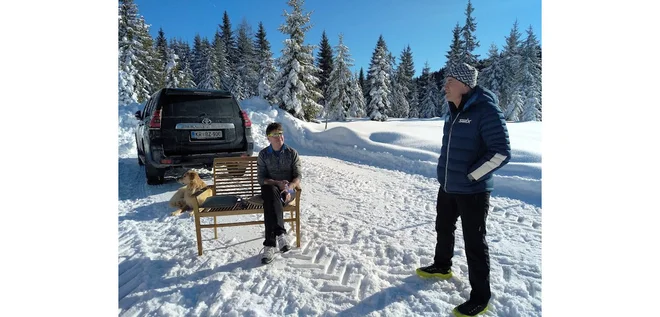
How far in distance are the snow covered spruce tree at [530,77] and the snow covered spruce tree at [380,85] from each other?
14304 millimetres

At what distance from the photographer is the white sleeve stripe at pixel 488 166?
2.16 m

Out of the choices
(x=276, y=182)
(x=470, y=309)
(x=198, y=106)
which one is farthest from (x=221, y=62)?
(x=470, y=309)

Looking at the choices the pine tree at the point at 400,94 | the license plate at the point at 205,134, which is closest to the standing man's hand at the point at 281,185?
the license plate at the point at 205,134

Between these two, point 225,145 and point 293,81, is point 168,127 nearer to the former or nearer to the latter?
point 225,145

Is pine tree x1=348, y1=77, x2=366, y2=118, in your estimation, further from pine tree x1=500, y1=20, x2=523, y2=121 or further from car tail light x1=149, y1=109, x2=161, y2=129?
car tail light x1=149, y1=109, x2=161, y2=129

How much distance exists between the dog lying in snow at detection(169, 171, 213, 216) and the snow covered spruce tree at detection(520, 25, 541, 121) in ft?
118

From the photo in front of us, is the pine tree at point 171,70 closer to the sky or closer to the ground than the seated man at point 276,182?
closer to the sky

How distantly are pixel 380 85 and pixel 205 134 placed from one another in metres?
31.6

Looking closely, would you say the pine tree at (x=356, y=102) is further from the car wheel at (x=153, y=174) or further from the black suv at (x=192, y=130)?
the car wheel at (x=153, y=174)

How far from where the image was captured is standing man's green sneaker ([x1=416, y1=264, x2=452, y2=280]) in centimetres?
292

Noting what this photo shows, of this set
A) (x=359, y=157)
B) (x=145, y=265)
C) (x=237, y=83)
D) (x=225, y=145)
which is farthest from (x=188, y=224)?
(x=237, y=83)

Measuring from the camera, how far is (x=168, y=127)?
545cm

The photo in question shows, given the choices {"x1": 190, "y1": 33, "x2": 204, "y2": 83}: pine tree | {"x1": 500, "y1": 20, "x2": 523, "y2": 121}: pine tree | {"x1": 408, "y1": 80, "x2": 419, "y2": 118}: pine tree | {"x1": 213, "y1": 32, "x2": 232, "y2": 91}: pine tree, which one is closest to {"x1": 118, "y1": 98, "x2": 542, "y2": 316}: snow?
{"x1": 500, "y1": 20, "x2": 523, "y2": 121}: pine tree

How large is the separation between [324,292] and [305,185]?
4.09m
